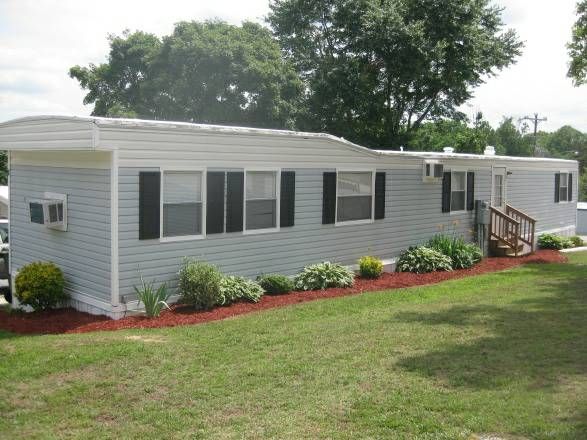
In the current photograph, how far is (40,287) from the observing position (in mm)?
10742

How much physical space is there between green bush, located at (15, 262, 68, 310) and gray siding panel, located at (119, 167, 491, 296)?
1.48 metres

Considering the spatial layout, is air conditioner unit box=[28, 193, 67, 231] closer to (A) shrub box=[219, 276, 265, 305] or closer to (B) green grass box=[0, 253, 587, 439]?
(B) green grass box=[0, 253, 587, 439]

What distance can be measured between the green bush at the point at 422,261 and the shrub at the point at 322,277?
245 cm

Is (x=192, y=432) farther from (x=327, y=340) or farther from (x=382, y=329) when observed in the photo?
(x=382, y=329)

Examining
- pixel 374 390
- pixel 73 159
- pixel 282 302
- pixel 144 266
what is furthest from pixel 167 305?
pixel 374 390

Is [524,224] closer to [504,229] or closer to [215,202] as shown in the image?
[504,229]

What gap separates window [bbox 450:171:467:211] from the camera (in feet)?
57.6

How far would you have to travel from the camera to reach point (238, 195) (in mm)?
11742

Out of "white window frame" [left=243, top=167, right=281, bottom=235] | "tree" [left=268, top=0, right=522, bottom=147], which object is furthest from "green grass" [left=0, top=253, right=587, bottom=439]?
"tree" [left=268, top=0, right=522, bottom=147]

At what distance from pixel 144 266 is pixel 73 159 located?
7.29 feet

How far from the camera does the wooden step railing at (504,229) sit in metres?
18.1

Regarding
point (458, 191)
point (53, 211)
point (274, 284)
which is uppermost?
point (458, 191)

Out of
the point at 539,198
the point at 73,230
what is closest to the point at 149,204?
the point at 73,230

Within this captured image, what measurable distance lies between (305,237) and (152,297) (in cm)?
391
